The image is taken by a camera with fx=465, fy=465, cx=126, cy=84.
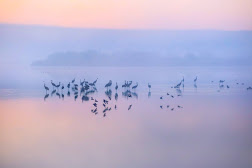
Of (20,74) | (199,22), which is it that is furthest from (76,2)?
(199,22)

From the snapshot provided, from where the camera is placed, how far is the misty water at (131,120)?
3.88m

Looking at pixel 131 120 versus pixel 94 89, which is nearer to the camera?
pixel 131 120

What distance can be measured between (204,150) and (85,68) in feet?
4.36

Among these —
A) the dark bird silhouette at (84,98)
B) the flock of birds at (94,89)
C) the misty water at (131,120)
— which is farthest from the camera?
the dark bird silhouette at (84,98)

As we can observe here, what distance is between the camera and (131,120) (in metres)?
4.30

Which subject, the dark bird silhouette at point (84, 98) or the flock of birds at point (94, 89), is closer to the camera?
the flock of birds at point (94, 89)

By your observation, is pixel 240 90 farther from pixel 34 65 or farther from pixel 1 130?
pixel 1 130

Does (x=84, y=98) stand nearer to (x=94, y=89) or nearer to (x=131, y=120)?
(x=94, y=89)

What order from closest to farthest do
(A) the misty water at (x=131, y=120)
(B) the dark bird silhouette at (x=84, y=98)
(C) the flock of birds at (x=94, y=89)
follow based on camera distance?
1. (A) the misty water at (x=131, y=120)
2. (C) the flock of birds at (x=94, y=89)
3. (B) the dark bird silhouette at (x=84, y=98)

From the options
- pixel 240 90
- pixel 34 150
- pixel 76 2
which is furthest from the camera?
pixel 240 90

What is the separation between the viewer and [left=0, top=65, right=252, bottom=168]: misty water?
3.88 metres

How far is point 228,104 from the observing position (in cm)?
448

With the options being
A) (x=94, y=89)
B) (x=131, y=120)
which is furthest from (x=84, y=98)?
(x=131, y=120)

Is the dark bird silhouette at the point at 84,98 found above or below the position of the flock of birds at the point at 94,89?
below
